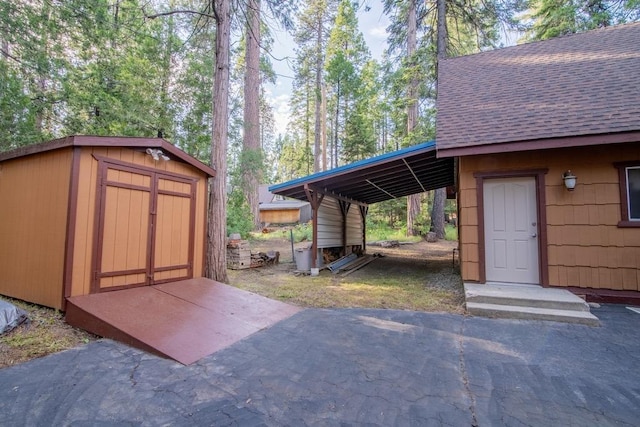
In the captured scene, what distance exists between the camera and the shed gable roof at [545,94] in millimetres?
4629

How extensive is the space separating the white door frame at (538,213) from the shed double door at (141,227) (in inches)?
191

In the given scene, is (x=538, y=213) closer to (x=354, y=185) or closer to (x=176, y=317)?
(x=354, y=185)

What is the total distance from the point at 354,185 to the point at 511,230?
4.62m

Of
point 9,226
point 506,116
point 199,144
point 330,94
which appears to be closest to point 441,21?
point 506,116

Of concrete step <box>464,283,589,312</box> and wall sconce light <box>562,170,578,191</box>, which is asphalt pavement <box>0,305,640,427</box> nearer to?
concrete step <box>464,283,589,312</box>

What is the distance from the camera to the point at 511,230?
5.09 m

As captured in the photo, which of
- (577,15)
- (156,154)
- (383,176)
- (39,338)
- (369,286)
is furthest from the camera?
(577,15)

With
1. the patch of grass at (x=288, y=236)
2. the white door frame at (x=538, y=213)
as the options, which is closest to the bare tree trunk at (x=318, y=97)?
the patch of grass at (x=288, y=236)

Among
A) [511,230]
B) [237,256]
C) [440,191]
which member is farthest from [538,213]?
[440,191]

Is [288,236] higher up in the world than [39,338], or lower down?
higher up

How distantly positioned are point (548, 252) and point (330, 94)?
19777mm

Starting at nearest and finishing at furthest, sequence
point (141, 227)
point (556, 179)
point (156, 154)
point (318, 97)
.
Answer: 1. point (141, 227)
2. point (156, 154)
3. point (556, 179)
4. point (318, 97)

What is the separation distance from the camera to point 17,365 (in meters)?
2.54

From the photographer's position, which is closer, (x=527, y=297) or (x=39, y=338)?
(x=39, y=338)
